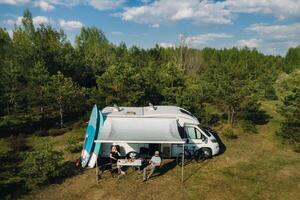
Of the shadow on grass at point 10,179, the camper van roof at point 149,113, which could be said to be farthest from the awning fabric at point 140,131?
the shadow on grass at point 10,179

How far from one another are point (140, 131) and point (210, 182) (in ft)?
13.7

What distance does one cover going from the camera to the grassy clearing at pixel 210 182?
12.8m

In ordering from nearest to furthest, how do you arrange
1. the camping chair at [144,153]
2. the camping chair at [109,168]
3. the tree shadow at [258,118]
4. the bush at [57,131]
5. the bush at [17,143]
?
the camping chair at [109,168], the camping chair at [144,153], the bush at [17,143], the bush at [57,131], the tree shadow at [258,118]

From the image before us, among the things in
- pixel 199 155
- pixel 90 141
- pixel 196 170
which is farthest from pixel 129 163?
pixel 199 155

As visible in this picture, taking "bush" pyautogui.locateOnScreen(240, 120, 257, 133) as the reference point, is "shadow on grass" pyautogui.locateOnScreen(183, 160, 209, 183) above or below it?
below

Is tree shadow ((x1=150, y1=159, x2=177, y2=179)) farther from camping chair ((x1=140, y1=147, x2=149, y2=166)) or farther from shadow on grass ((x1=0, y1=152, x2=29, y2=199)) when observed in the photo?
shadow on grass ((x1=0, y1=152, x2=29, y2=199))

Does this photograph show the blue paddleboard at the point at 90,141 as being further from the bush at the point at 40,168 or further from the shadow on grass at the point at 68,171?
the bush at the point at 40,168

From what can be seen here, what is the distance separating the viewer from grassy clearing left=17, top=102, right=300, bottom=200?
42.1ft


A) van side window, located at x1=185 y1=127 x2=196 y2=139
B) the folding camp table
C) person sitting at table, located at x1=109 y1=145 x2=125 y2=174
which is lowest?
the folding camp table

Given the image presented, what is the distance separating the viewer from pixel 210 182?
46.3 ft

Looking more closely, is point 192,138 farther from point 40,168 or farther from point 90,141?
point 40,168

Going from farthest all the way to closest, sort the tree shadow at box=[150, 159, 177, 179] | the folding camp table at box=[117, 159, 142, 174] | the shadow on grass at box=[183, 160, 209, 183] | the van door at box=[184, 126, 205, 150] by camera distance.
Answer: the van door at box=[184, 126, 205, 150] < the tree shadow at box=[150, 159, 177, 179] < the shadow on grass at box=[183, 160, 209, 183] < the folding camp table at box=[117, 159, 142, 174]

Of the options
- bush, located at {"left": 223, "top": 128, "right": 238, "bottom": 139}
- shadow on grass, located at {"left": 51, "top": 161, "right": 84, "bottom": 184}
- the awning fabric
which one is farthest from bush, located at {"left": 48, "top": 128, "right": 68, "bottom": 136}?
bush, located at {"left": 223, "top": 128, "right": 238, "bottom": 139}

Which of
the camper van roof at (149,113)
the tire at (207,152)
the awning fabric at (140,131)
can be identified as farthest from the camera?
the tire at (207,152)
